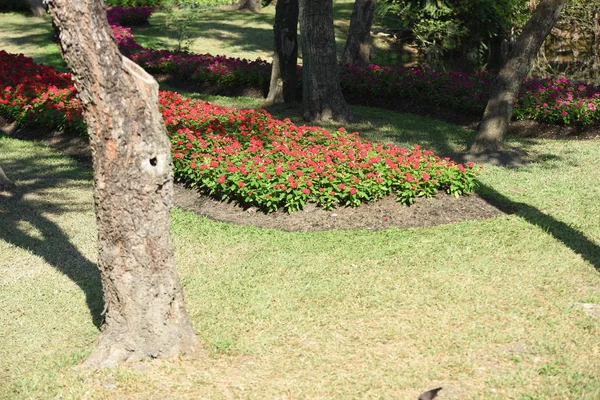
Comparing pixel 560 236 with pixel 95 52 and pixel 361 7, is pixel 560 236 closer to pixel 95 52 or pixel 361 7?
pixel 95 52

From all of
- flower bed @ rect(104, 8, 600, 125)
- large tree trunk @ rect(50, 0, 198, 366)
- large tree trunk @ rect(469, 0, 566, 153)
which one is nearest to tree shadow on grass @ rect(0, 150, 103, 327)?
large tree trunk @ rect(50, 0, 198, 366)

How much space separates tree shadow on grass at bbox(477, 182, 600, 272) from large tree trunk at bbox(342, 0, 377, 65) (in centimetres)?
1059

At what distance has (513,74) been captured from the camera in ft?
38.1

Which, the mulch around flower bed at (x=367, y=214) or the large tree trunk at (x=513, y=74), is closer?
the mulch around flower bed at (x=367, y=214)

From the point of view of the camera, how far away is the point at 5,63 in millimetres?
17125

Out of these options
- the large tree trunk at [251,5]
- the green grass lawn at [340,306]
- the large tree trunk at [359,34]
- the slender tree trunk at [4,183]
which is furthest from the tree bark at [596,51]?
the large tree trunk at [251,5]

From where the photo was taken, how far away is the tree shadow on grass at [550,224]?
8.13 m

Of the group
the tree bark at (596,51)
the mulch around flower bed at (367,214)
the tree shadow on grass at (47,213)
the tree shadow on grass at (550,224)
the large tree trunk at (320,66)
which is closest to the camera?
the tree shadow on grass at (47,213)

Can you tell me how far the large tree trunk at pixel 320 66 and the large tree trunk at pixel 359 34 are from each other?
5.85 m

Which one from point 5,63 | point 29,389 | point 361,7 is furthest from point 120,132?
point 361,7

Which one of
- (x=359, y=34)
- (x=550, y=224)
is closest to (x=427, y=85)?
(x=359, y=34)

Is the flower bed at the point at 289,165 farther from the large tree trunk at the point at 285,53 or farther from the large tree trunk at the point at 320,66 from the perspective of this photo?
the large tree trunk at the point at 285,53

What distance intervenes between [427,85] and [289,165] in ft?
25.4

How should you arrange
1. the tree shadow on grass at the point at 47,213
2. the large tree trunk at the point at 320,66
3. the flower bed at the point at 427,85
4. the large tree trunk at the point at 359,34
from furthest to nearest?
1. the large tree trunk at the point at 359,34
2. the flower bed at the point at 427,85
3. the large tree trunk at the point at 320,66
4. the tree shadow on grass at the point at 47,213
